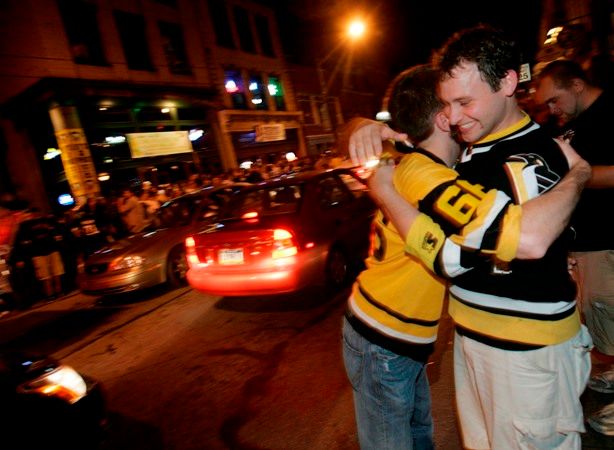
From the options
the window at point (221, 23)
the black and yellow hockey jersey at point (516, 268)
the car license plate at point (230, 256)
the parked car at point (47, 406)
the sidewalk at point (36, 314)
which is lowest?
the sidewalk at point (36, 314)

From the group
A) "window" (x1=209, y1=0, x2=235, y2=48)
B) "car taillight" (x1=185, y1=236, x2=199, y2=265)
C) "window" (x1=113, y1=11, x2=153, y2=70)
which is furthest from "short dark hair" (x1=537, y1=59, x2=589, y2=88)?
"window" (x1=209, y1=0, x2=235, y2=48)

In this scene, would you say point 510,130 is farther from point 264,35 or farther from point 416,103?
point 264,35

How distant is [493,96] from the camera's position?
1387mm

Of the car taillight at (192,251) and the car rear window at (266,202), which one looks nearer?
the car rear window at (266,202)

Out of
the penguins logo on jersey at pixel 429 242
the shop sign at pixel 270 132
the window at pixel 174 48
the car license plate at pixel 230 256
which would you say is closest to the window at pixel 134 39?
the window at pixel 174 48

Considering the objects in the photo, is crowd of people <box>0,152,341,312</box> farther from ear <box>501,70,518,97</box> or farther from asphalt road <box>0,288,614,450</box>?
ear <box>501,70,518,97</box>

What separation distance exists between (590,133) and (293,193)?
372 cm

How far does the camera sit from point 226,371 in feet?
13.4

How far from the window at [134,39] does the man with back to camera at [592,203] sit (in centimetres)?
1770

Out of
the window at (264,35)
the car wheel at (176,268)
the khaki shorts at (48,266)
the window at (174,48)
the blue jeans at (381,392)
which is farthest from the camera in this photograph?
the window at (264,35)

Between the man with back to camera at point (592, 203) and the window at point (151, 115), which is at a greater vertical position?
the window at point (151, 115)

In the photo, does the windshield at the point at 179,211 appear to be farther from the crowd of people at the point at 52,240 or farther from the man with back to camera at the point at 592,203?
the man with back to camera at the point at 592,203

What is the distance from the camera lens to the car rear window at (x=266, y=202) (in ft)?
18.1

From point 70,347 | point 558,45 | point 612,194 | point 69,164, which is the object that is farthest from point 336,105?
point 612,194
